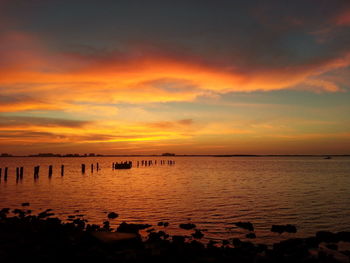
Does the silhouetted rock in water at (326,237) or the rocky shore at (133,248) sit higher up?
the rocky shore at (133,248)

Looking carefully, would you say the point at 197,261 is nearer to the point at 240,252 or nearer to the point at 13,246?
the point at 240,252

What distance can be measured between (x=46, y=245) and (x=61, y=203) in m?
19.2

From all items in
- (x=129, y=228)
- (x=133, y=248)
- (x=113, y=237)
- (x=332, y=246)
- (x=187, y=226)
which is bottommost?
(x=187, y=226)

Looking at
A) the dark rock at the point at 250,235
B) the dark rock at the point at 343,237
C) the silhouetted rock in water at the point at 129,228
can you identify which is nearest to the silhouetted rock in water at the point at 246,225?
the dark rock at the point at 250,235

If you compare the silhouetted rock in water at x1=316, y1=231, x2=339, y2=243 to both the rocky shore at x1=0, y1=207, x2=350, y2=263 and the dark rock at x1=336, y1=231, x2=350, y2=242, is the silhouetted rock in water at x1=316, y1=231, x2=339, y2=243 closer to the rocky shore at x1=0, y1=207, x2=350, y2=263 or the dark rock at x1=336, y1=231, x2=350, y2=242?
the rocky shore at x1=0, y1=207, x2=350, y2=263

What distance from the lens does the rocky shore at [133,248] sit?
1266 cm

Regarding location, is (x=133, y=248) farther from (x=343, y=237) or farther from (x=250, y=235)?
(x=343, y=237)

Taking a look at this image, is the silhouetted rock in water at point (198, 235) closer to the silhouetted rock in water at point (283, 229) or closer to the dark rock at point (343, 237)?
the silhouetted rock in water at point (283, 229)

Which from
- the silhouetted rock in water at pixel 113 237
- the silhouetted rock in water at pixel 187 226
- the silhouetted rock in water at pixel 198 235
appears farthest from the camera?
the silhouetted rock in water at pixel 187 226

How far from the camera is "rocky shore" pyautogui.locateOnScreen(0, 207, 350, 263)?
1266 centimetres

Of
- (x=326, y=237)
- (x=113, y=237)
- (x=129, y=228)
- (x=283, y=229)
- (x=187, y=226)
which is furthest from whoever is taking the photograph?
(x=187, y=226)

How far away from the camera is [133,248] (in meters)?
14.4

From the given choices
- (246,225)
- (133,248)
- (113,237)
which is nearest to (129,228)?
(113,237)

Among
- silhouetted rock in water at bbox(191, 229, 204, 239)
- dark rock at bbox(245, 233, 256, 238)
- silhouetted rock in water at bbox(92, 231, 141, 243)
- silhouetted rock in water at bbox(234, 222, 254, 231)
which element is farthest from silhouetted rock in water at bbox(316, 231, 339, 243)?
silhouetted rock in water at bbox(92, 231, 141, 243)
